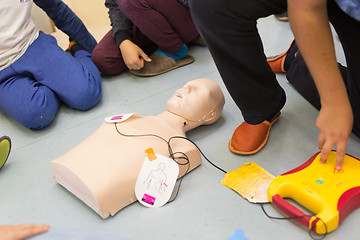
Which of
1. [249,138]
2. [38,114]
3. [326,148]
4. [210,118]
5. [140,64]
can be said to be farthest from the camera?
[140,64]

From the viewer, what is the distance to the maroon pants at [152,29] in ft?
4.96

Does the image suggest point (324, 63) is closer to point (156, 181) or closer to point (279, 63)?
point (156, 181)

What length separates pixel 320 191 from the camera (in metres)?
0.85

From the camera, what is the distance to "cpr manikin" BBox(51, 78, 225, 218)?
91cm

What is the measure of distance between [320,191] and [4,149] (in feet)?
2.84

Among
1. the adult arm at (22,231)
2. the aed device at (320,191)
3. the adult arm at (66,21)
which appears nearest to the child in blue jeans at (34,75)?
the adult arm at (66,21)

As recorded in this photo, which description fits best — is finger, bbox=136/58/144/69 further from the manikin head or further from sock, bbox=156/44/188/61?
the manikin head

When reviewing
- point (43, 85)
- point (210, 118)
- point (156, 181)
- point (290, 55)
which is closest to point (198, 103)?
point (210, 118)

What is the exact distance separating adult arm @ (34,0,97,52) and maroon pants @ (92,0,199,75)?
0.10m

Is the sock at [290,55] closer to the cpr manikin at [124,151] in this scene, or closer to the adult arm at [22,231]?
the cpr manikin at [124,151]

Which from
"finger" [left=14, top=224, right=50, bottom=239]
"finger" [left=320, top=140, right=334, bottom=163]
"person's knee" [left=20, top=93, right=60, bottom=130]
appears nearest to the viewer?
"finger" [left=14, top=224, right=50, bottom=239]

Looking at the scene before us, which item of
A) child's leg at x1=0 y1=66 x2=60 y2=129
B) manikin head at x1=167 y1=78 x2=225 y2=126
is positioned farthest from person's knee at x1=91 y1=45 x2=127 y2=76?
manikin head at x1=167 y1=78 x2=225 y2=126

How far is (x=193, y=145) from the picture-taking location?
41.3 inches

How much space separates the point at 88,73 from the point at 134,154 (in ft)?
1.99
